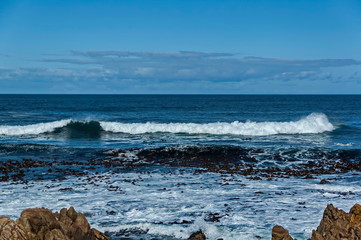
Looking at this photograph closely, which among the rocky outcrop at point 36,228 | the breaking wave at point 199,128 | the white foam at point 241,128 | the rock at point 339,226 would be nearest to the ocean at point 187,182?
the rock at point 339,226

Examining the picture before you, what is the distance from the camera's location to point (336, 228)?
Answer: 12359 mm

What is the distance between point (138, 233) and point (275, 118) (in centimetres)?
6308

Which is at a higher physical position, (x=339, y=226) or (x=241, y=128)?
(x=241, y=128)

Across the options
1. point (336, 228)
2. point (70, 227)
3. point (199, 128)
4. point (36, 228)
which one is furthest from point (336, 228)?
point (199, 128)

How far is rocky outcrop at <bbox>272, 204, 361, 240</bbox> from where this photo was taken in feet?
39.9

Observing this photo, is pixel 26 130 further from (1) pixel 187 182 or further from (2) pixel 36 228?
(2) pixel 36 228

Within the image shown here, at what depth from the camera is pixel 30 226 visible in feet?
34.3

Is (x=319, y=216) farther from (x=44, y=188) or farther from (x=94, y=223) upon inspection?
(x=44, y=188)

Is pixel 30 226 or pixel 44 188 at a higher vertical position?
pixel 30 226

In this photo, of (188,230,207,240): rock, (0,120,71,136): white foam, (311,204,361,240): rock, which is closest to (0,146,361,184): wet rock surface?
(188,230,207,240): rock

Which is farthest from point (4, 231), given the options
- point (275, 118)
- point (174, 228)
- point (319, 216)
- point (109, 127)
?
point (275, 118)

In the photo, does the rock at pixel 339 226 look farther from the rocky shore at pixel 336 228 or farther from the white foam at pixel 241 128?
the white foam at pixel 241 128

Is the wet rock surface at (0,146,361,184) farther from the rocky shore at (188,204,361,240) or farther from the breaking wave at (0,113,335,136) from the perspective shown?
the breaking wave at (0,113,335,136)

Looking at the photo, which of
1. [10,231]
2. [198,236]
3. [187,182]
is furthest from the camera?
[187,182]
